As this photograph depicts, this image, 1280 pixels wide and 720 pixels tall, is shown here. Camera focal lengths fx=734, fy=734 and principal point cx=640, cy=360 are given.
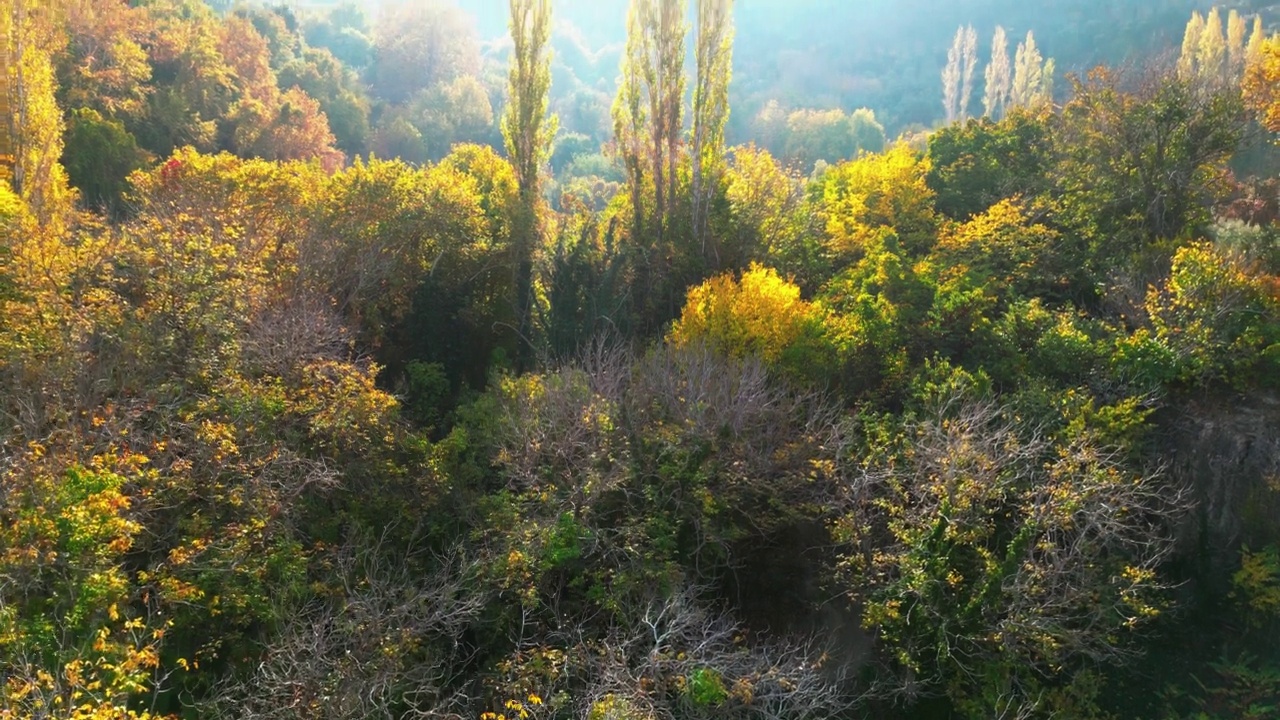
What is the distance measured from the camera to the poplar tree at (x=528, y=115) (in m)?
19.7

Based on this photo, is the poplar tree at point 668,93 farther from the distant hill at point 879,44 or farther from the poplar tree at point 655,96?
the distant hill at point 879,44

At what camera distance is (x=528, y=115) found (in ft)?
65.6

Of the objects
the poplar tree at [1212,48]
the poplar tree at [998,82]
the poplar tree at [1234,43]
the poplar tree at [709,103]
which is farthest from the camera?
the poplar tree at [998,82]

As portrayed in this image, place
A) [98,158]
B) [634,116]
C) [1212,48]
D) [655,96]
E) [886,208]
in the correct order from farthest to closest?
[1212,48], [98,158], [634,116], [655,96], [886,208]

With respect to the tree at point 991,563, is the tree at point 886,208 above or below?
above

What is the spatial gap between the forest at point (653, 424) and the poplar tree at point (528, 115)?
0.11m

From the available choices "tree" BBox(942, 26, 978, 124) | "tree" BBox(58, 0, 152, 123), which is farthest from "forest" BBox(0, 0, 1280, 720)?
"tree" BBox(942, 26, 978, 124)

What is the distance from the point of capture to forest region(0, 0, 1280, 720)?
9227 millimetres

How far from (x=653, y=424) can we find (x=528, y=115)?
11044mm

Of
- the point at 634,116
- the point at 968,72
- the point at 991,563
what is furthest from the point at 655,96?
the point at 968,72

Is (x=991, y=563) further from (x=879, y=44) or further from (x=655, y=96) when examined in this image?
(x=879, y=44)

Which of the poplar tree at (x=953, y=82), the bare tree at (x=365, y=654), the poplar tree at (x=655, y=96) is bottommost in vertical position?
the bare tree at (x=365, y=654)

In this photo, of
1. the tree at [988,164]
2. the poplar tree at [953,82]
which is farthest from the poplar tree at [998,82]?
the tree at [988,164]

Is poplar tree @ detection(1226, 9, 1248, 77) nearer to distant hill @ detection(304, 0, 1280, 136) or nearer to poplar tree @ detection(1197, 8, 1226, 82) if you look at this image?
poplar tree @ detection(1197, 8, 1226, 82)
